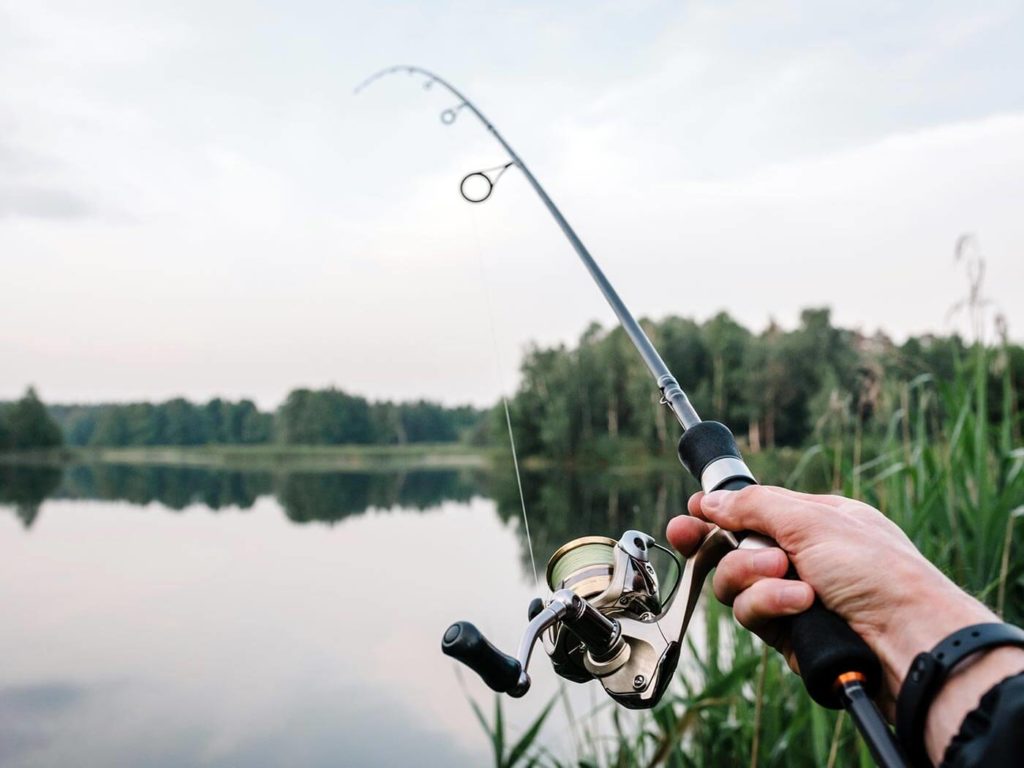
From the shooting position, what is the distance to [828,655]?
849 millimetres

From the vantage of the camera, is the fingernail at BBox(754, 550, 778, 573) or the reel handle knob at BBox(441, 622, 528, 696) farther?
the fingernail at BBox(754, 550, 778, 573)

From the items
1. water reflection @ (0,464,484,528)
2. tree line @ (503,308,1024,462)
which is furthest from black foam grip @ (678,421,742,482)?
tree line @ (503,308,1024,462)

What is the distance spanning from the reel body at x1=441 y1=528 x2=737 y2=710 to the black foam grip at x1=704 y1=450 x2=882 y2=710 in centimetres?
15

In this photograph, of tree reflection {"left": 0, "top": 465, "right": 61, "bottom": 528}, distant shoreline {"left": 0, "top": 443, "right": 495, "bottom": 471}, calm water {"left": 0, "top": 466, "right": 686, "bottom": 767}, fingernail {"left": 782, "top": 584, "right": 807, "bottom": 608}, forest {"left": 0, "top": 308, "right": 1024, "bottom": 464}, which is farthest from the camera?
distant shoreline {"left": 0, "top": 443, "right": 495, "bottom": 471}

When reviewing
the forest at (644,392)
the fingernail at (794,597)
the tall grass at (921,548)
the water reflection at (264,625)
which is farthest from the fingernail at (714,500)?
the forest at (644,392)

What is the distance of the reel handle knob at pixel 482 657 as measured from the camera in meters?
0.84

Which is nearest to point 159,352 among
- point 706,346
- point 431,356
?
point 706,346

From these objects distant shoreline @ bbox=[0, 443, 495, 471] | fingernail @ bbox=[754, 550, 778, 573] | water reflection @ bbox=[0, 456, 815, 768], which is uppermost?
fingernail @ bbox=[754, 550, 778, 573]

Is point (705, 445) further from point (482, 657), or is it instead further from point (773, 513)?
point (482, 657)

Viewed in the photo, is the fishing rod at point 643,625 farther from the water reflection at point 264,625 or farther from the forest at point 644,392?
the forest at point 644,392

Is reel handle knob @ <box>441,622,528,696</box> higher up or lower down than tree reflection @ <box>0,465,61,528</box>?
higher up

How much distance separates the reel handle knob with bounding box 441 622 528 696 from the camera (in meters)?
0.84

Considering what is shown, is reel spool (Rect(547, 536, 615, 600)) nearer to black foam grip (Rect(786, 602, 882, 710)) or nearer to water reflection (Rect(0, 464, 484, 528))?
black foam grip (Rect(786, 602, 882, 710))

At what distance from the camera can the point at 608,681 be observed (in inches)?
Result: 43.5
